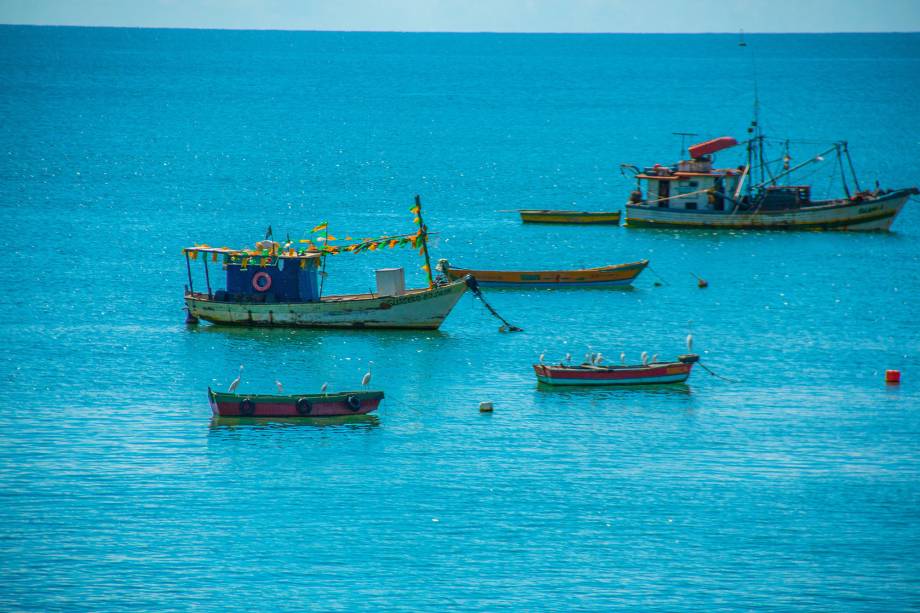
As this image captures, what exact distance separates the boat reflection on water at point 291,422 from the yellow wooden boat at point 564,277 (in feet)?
93.0

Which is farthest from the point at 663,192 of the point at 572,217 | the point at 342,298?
the point at 342,298

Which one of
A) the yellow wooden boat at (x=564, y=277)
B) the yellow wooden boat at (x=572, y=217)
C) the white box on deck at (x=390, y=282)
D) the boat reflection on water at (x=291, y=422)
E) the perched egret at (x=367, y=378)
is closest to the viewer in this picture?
the boat reflection on water at (x=291, y=422)

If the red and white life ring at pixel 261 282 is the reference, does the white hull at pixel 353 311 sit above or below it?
below

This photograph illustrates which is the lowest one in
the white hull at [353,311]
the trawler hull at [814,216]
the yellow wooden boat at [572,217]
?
the white hull at [353,311]

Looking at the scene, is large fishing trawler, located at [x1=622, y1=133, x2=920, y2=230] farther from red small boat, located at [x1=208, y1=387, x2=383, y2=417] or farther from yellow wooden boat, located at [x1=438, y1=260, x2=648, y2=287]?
red small boat, located at [x1=208, y1=387, x2=383, y2=417]

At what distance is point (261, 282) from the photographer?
74312mm

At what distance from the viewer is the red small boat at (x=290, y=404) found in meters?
56.8

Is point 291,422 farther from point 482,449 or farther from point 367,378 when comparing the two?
point 482,449

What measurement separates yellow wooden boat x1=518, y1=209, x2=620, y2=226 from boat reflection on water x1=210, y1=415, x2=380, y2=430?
2192 inches

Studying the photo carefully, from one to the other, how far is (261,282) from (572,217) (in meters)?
42.8

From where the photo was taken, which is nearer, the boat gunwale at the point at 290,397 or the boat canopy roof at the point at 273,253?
the boat gunwale at the point at 290,397

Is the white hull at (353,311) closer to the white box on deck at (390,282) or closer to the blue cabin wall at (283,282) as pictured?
the white box on deck at (390,282)

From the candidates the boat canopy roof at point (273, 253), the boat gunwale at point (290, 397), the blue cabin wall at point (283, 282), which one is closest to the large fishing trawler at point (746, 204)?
the blue cabin wall at point (283, 282)

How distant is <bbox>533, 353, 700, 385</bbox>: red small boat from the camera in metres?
61.6
